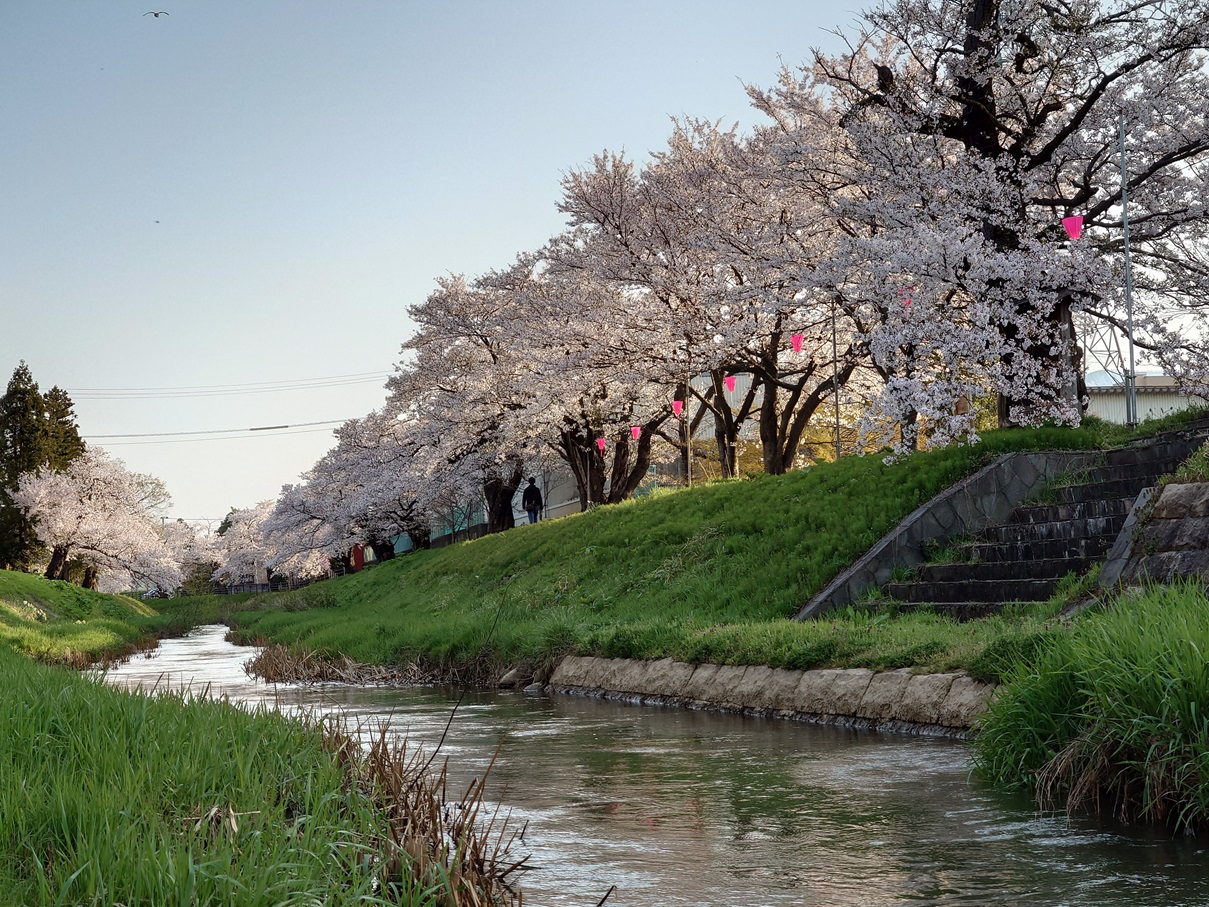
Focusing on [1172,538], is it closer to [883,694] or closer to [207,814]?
[883,694]

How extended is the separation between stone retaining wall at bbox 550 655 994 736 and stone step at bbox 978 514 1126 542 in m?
4.37

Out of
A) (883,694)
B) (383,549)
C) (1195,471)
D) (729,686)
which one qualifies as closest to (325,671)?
(729,686)

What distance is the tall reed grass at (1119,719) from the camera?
565 centimetres

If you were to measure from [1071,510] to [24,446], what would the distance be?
2173 inches

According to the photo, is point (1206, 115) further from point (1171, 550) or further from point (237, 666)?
point (237, 666)

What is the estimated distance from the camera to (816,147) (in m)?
21.7

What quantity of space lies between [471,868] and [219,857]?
1151 mm

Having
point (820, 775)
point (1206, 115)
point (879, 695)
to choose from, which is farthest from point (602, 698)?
point (1206, 115)

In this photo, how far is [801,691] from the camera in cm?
1088

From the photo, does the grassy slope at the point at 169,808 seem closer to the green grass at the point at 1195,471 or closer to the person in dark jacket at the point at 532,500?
the green grass at the point at 1195,471

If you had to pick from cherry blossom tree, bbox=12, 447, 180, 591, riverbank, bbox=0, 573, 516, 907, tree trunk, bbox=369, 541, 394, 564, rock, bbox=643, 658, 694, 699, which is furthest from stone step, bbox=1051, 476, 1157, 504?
cherry blossom tree, bbox=12, 447, 180, 591

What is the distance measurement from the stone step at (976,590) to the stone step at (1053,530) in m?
1.15

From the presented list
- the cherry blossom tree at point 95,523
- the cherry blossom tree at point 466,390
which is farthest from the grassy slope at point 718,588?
the cherry blossom tree at point 95,523

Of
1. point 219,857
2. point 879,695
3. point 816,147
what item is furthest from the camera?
point 816,147
